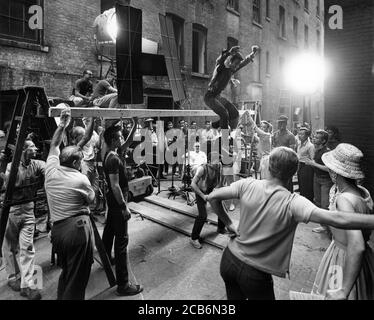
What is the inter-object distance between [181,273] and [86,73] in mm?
6321

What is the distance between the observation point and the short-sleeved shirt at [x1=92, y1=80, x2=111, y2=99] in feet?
21.3

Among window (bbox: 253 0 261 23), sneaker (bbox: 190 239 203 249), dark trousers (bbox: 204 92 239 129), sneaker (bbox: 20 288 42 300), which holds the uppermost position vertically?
window (bbox: 253 0 261 23)

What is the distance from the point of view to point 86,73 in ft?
27.2

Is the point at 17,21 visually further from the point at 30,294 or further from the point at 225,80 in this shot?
the point at 30,294

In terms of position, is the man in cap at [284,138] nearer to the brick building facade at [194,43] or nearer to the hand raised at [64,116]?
the hand raised at [64,116]

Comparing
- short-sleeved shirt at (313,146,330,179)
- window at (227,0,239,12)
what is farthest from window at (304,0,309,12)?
short-sleeved shirt at (313,146,330,179)

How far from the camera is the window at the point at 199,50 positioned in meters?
15.8

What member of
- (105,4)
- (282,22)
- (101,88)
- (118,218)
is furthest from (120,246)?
(282,22)

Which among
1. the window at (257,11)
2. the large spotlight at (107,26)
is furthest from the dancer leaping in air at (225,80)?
the window at (257,11)

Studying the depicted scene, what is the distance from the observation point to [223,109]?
17.4 ft

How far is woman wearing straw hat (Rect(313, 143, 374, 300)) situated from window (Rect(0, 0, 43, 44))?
10088 mm

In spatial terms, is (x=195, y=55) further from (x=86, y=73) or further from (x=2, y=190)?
(x=2, y=190)

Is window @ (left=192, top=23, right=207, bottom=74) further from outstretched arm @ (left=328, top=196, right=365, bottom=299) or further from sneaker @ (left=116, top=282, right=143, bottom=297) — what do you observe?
outstretched arm @ (left=328, top=196, right=365, bottom=299)

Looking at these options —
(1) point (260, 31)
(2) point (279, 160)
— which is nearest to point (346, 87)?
(2) point (279, 160)
